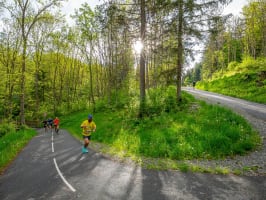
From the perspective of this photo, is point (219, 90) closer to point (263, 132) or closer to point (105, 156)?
point (263, 132)

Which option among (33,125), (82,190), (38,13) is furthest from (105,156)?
(33,125)

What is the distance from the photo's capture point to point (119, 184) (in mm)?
5758

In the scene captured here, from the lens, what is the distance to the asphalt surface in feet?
16.3

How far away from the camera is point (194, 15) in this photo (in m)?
14.2

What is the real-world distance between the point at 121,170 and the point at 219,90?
22553mm

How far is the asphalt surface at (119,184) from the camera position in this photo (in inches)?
195

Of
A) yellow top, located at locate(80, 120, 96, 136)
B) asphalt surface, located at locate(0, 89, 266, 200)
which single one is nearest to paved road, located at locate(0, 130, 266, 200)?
asphalt surface, located at locate(0, 89, 266, 200)

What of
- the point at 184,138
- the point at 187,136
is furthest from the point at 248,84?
the point at 184,138

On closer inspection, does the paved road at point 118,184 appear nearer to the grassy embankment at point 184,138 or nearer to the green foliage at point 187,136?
the grassy embankment at point 184,138

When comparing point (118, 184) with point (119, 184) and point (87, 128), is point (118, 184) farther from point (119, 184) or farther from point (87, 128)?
point (87, 128)

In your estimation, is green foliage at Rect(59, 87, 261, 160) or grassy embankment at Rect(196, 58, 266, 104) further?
grassy embankment at Rect(196, 58, 266, 104)

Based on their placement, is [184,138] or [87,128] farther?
[87,128]

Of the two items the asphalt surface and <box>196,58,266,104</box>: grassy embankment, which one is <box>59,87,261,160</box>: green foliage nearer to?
the asphalt surface

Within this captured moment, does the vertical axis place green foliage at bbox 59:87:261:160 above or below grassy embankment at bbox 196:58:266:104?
below
